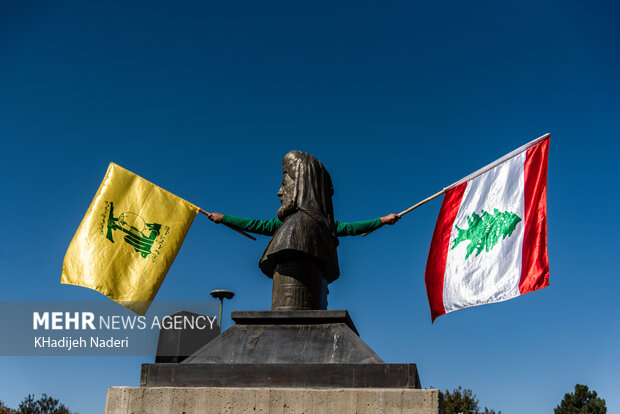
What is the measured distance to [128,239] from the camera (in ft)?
23.8

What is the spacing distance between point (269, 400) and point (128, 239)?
10.4 feet

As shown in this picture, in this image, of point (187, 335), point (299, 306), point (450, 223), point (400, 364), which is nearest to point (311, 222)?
point (299, 306)

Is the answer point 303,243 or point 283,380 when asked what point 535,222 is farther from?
point 283,380

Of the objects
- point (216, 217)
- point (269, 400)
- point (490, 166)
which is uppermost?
point (490, 166)

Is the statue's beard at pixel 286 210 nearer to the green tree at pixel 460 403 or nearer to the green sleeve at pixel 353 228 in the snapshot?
the green sleeve at pixel 353 228

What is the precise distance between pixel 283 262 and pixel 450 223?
2946 millimetres

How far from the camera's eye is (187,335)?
1557 cm

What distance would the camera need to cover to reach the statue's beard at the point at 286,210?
21.7 feet

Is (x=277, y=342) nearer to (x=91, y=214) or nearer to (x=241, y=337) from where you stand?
(x=241, y=337)

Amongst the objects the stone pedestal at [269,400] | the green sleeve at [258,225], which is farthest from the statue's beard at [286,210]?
the stone pedestal at [269,400]

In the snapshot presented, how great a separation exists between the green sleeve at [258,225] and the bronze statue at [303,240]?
138 millimetres

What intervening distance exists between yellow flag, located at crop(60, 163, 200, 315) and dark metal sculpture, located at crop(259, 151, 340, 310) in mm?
1496

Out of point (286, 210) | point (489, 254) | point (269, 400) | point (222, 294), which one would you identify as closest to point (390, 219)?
point (489, 254)

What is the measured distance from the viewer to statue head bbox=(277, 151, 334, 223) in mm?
6645
